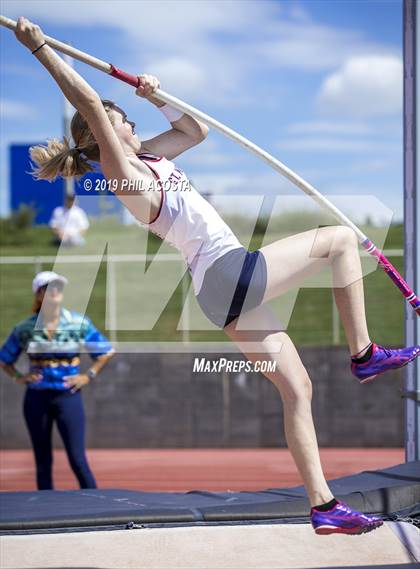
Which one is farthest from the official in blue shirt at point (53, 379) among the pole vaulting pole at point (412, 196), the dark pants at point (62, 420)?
the pole vaulting pole at point (412, 196)

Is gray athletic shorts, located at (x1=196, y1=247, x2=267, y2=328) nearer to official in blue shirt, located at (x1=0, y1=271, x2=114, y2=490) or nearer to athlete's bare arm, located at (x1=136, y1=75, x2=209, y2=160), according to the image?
athlete's bare arm, located at (x1=136, y1=75, x2=209, y2=160)

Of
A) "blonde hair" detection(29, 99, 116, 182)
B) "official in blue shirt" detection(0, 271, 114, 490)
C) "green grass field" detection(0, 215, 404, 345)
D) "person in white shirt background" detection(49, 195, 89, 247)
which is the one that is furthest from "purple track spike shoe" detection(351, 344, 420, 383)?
"green grass field" detection(0, 215, 404, 345)

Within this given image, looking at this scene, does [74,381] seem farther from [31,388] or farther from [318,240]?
[318,240]

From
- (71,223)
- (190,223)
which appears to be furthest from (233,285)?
(71,223)

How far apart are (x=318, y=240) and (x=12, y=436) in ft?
19.0

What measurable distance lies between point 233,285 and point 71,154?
0.70 m

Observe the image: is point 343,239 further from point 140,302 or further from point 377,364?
point 140,302

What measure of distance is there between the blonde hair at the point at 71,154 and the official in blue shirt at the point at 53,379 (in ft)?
7.47

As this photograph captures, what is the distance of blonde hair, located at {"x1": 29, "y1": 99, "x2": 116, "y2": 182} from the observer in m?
3.04

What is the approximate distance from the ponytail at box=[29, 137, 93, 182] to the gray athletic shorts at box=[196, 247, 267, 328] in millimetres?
569

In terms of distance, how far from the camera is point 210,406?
26.7 feet

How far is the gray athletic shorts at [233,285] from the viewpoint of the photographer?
9.52 ft

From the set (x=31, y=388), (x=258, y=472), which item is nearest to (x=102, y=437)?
(x=258, y=472)

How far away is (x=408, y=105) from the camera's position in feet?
14.9
